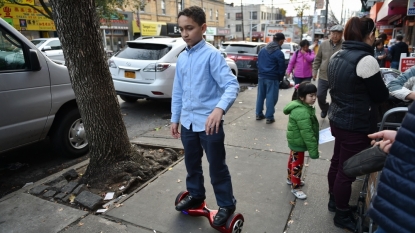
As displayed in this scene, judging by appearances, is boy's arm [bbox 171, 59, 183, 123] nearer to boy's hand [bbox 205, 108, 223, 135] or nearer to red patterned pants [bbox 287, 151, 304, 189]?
boy's hand [bbox 205, 108, 223, 135]

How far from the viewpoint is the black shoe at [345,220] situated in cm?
269

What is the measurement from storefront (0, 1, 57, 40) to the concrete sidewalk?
2127 centimetres

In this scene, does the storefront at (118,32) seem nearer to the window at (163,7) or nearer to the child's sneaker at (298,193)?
the window at (163,7)

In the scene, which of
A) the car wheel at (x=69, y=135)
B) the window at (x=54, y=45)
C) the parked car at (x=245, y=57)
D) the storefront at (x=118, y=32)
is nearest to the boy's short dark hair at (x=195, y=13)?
the car wheel at (x=69, y=135)

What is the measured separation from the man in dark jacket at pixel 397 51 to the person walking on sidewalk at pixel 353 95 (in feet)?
30.0

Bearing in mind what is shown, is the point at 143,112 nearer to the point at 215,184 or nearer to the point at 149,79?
the point at 149,79

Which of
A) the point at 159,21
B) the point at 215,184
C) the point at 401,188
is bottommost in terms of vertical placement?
the point at 215,184

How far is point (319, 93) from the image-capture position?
593cm

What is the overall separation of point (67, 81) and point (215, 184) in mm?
2830

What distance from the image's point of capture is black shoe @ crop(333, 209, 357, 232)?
Answer: 2691 mm

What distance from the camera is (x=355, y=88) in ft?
8.21

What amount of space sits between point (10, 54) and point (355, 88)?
3.82m

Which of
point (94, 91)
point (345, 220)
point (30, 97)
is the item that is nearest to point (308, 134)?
point (345, 220)

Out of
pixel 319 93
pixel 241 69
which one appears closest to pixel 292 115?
pixel 319 93
